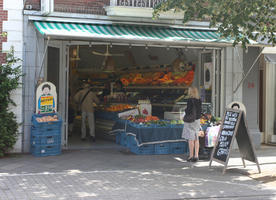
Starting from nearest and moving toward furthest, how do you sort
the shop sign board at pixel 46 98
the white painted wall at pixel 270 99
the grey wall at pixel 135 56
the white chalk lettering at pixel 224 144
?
the white chalk lettering at pixel 224 144, the shop sign board at pixel 46 98, the white painted wall at pixel 270 99, the grey wall at pixel 135 56

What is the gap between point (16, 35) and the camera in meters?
11.4

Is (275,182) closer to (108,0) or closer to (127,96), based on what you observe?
(108,0)

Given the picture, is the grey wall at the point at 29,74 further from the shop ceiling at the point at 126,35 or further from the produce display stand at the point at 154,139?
the produce display stand at the point at 154,139

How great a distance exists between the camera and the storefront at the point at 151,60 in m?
11.4

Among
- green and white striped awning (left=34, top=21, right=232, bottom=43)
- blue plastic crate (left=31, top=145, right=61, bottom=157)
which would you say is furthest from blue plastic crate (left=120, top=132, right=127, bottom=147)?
green and white striped awning (left=34, top=21, right=232, bottom=43)

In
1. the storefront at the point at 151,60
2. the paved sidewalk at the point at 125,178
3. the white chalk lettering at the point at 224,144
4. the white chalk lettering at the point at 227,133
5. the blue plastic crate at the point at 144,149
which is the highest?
the storefront at the point at 151,60

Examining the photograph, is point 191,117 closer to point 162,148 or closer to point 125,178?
point 162,148

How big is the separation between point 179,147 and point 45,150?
3601 millimetres

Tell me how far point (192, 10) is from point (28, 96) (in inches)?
188

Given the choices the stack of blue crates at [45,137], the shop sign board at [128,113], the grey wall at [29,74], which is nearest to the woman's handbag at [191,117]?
the shop sign board at [128,113]

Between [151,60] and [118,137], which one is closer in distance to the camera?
[118,137]

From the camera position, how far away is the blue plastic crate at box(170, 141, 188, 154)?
12.0 m

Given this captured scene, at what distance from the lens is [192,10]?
10.2m

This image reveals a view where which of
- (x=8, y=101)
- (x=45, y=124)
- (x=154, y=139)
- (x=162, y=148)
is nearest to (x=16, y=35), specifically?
(x=8, y=101)
